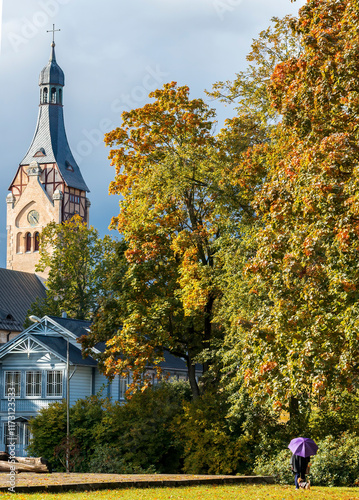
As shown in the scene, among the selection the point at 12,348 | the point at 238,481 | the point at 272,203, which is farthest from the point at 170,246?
the point at 12,348

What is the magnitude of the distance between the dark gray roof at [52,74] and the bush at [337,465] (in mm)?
81538

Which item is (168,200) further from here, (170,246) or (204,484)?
(204,484)

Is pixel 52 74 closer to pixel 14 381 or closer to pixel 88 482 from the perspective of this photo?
pixel 14 381

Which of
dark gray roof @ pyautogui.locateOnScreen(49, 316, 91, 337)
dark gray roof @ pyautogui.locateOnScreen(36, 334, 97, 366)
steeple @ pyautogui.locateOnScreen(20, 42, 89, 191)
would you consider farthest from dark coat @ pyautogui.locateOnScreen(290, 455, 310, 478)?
steeple @ pyautogui.locateOnScreen(20, 42, 89, 191)

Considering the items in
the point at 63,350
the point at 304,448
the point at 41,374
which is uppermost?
the point at 63,350

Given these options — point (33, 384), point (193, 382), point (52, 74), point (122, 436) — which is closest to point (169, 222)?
point (193, 382)

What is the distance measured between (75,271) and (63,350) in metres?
20.3

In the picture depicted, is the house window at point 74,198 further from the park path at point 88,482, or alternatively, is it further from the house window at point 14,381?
the park path at point 88,482

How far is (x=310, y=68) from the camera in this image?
14516 millimetres

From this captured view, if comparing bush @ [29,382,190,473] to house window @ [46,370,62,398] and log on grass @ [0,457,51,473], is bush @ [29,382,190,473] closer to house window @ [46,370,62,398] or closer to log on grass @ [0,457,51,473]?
log on grass @ [0,457,51,473]

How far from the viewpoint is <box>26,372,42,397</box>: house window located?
137ft

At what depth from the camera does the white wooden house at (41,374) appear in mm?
40875

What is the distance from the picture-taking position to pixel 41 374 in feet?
137

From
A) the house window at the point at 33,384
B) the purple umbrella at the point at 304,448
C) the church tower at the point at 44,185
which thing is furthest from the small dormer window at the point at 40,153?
the purple umbrella at the point at 304,448
